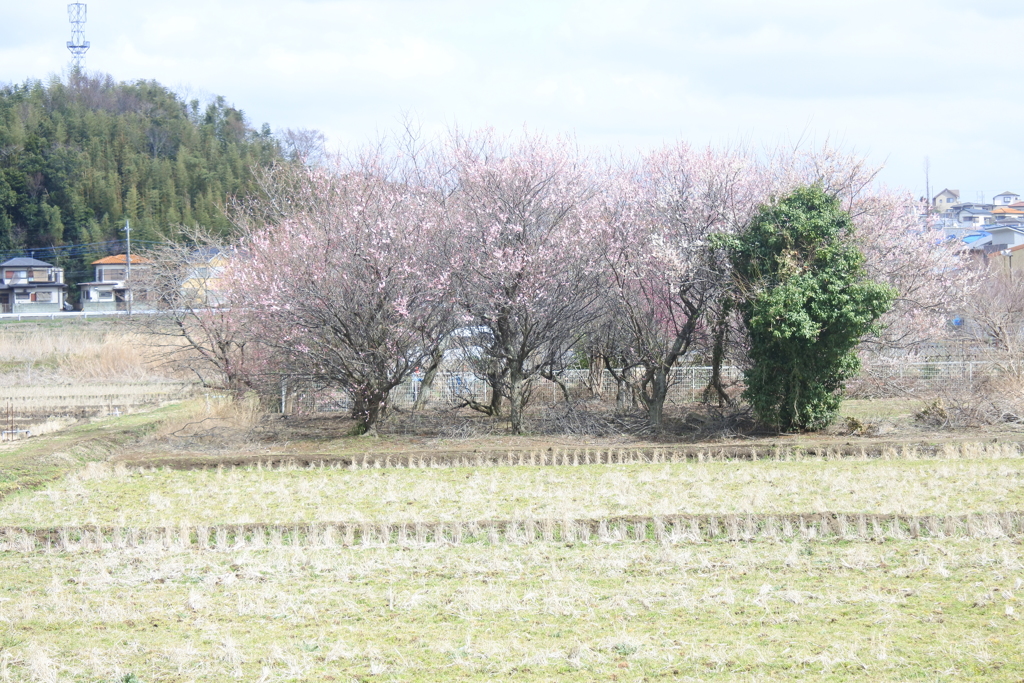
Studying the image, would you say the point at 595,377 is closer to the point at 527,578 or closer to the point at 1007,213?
the point at 527,578

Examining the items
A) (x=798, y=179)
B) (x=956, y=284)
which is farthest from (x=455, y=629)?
(x=956, y=284)

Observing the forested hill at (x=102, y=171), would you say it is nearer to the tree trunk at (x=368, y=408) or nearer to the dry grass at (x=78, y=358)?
the dry grass at (x=78, y=358)

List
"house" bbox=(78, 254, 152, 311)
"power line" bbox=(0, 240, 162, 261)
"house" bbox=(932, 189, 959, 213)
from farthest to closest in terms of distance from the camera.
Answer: "house" bbox=(932, 189, 959, 213)
"power line" bbox=(0, 240, 162, 261)
"house" bbox=(78, 254, 152, 311)

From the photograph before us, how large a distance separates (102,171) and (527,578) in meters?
68.4

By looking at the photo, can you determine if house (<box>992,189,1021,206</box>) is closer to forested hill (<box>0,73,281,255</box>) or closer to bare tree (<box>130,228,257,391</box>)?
forested hill (<box>0,73,281,255</box>)

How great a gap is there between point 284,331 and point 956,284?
14075 millimetres

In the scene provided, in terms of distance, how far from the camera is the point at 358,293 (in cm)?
1700

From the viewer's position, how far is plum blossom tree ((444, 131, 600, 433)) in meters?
17.6

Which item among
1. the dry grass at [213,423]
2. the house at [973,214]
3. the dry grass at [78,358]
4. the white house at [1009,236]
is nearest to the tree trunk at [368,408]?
the dry grass at [213,423]

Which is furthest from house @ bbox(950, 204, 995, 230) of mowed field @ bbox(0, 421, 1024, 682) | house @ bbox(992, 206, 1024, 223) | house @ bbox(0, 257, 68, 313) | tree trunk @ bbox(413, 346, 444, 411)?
mowed field @ bbox(0, 421, 1024, 682)

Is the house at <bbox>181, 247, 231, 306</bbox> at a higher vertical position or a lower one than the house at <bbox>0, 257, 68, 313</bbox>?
lower

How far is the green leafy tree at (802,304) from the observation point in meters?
16.0

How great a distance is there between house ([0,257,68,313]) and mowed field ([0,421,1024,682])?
54392 mm

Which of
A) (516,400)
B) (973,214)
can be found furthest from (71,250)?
(973,214)
